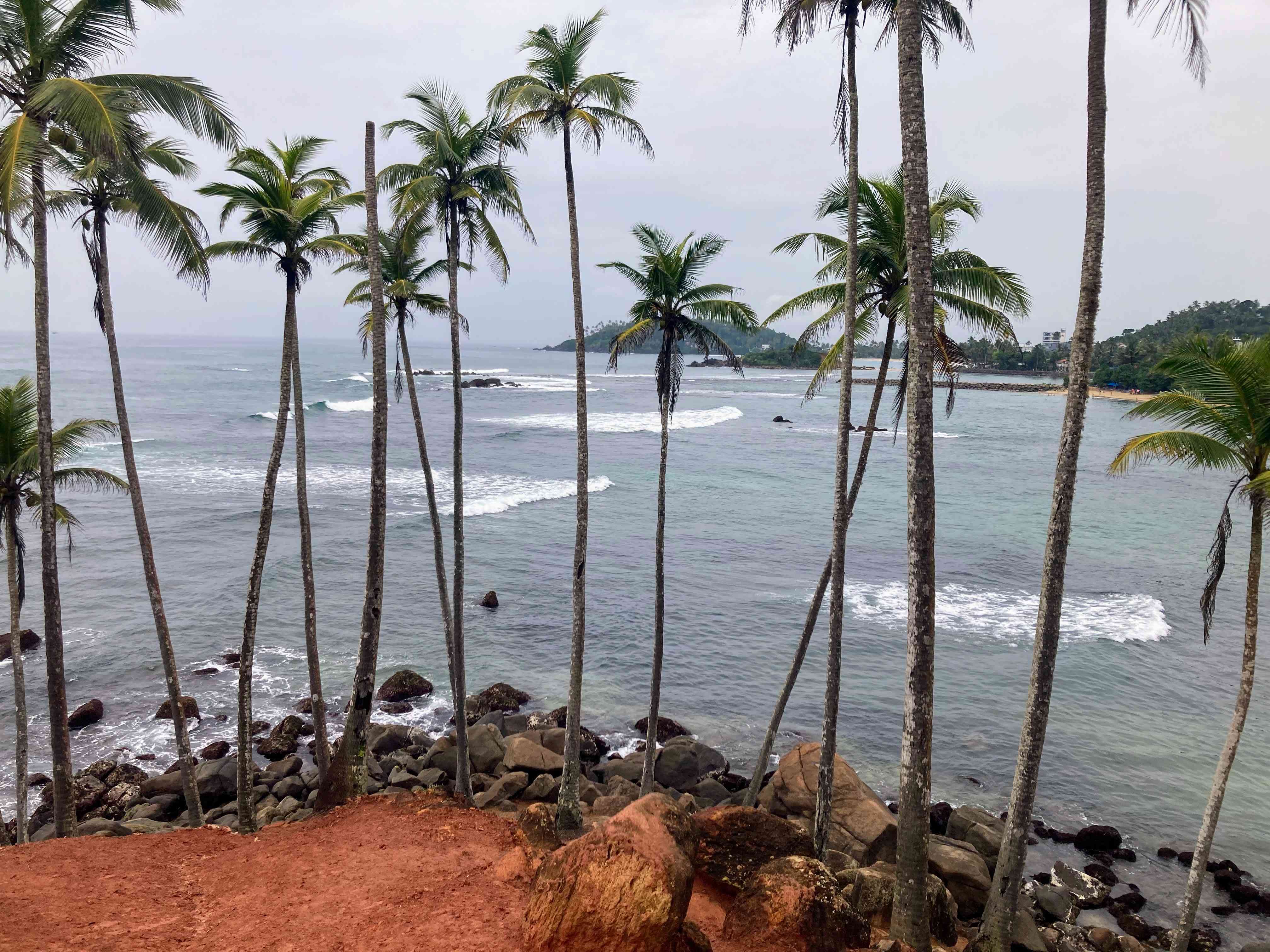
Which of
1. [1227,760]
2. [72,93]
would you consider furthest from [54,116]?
[1227,760]

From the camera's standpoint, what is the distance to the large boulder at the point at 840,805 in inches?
562

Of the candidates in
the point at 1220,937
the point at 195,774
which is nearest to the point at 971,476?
the point at 1220,937

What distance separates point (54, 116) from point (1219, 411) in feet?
52.0

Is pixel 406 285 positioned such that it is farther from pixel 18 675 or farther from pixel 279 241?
pixel 18 675

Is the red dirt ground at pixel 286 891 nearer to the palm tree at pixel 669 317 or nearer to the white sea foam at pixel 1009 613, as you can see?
the palm tree at pixel 669 317

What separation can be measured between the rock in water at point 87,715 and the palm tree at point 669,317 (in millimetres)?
15030

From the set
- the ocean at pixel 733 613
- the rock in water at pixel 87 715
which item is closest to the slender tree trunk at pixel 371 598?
the ocean at pixel 733 613

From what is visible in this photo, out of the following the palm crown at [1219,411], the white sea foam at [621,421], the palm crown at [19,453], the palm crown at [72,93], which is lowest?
the white sea foam at [621,421]

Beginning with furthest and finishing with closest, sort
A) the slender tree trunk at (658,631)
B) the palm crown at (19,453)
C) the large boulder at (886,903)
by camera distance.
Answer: the slender tree trunk at (658,631) → the palm crown at (19,453) → the large boulder at (886,903)

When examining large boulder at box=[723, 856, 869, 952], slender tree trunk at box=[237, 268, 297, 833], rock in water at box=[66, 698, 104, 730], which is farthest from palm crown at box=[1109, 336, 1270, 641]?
rock in water at box=[66, 698, 104, 730]

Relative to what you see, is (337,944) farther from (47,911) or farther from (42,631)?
(42,631)

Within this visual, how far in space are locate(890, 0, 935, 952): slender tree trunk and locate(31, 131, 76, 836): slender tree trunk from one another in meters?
10.9

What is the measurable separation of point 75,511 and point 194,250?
35.2 m

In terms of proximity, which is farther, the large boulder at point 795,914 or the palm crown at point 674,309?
the palm crown at point 674,309
